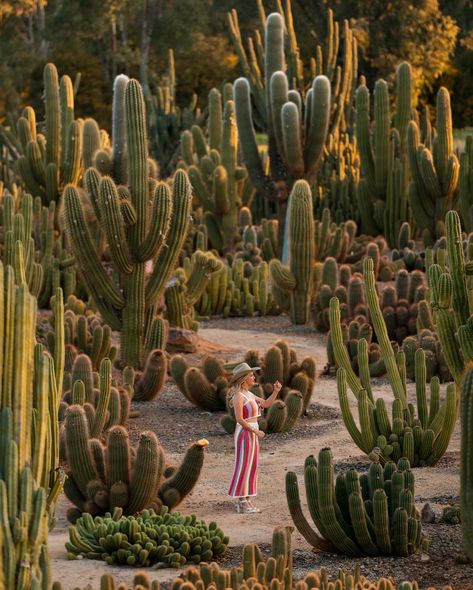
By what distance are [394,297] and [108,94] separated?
26.2 meters

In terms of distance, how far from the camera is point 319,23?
124ft

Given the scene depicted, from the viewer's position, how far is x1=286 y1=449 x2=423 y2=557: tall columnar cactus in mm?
6477

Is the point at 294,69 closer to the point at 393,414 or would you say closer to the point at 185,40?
the point at 393,414

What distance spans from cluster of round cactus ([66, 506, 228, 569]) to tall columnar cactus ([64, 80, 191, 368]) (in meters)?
4.53

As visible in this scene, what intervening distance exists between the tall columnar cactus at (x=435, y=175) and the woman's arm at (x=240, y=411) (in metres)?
9.99

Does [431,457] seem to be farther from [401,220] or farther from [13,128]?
[13,128]

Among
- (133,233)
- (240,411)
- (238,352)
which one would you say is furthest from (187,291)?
(240,411)

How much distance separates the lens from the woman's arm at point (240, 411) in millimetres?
7766

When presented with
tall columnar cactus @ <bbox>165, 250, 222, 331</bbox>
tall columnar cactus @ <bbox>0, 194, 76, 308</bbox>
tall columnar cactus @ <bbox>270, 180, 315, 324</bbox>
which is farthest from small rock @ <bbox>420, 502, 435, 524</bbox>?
tall columnar cactus @ <bbox>270, 180, 315, 324</bbox>

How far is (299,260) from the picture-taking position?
14250mm

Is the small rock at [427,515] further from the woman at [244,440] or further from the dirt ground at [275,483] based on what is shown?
the woman at [244,440]

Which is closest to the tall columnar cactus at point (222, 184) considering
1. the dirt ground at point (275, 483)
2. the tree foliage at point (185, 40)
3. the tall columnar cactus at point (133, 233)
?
the dirt ground at point (275, 483)

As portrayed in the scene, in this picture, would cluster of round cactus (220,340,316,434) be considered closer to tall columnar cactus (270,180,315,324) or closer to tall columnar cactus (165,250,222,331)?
tall columnar cactus (165,250,222,331)

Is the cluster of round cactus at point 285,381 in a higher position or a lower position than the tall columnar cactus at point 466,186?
lower
